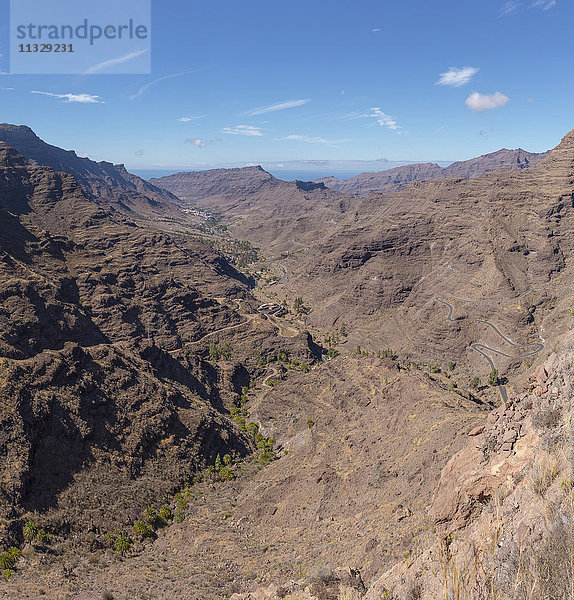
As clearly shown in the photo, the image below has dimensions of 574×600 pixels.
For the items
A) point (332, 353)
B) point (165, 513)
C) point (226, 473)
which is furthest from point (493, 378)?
point (165, 513)

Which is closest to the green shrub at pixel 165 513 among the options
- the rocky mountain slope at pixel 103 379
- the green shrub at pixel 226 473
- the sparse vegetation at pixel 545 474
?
the rocky mountain slope at pixel 103 379

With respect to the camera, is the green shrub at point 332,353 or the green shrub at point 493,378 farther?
the green shrub at point 332,353

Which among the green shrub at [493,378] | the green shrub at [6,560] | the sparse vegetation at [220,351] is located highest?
the sparse vegetation at [220,351]

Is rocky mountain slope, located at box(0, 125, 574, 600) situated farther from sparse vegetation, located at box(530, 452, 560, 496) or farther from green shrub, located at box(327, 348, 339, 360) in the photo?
green shrub, located at box(327, 348, 339, 360)

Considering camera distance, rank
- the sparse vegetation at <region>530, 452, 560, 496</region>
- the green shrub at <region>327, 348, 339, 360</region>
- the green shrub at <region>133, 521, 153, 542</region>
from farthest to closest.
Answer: the green shrub at <region>327, 348, 339, 360</region>, the green shrub at <region>133, 521, 153, 542</region>, the sparse vegetation at <region>530, 452, 560, 496</region>

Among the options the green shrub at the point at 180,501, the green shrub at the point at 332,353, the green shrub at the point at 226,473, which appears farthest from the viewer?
the green shrub at the point at 332,353

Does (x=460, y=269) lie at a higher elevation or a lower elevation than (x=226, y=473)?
higher

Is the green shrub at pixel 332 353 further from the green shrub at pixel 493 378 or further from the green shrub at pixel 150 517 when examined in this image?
the green shrub at pixel 150 517

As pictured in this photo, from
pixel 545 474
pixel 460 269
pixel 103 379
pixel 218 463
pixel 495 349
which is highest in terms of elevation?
pixel 460 269

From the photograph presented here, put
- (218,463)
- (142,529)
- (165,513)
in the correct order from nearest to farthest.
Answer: (142,529) < (165,513) < (218,463)

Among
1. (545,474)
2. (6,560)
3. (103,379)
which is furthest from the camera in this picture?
(103,379)

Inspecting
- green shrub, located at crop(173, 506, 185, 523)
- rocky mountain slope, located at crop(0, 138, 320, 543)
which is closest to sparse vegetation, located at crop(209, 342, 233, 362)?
rocky mountain slope, located at crop(0, 138, 320, 543)

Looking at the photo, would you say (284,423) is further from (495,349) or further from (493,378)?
(495,349)
